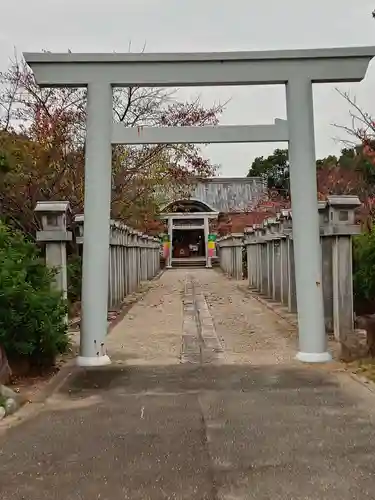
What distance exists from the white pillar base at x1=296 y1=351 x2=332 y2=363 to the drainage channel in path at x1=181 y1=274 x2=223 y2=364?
1098 millimetres

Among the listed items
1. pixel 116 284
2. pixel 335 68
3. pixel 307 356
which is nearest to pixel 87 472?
pixel 307 356

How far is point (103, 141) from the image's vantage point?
24.8 feet

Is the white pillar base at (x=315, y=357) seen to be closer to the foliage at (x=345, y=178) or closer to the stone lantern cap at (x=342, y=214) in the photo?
the stone lantern cap at (x=342, y=214)

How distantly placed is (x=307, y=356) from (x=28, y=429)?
3.79 m

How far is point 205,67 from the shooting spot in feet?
24.5

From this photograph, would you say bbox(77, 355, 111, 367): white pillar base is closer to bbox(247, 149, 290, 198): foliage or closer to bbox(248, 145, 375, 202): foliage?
bbox(248, 145, 375, 202): foliage

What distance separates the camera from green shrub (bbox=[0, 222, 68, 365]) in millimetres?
6449

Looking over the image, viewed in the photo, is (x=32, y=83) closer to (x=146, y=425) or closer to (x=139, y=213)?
(x=139, y=213)

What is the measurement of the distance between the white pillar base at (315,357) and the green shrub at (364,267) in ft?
6.17

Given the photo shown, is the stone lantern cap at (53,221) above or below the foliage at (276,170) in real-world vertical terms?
below

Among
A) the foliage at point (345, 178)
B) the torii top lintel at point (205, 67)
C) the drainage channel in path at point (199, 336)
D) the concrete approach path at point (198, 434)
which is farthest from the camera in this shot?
the foliage at point (345, 178)

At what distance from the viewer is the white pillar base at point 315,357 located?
24.4ft

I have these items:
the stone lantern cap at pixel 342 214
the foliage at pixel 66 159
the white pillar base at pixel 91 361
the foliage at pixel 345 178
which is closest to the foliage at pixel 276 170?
the foliage at pixel 345 178

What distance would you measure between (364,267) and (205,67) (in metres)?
3.88
